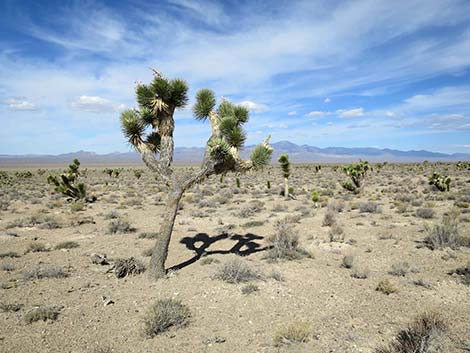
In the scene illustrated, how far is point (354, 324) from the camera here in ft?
18.4

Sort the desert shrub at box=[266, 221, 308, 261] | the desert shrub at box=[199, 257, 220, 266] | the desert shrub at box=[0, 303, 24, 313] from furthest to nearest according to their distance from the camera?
the desert shrub at box=[266, 221, 308, 261], the desert shrub at box=[199, 257, 220, 266], the desert shrub at box=[0, 303, 24, 313]

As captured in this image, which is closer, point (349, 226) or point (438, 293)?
point (438, 293)

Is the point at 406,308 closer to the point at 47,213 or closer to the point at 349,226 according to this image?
the point at 349,226

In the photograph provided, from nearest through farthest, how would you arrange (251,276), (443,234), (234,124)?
(251,276), (234,124), (443,234)

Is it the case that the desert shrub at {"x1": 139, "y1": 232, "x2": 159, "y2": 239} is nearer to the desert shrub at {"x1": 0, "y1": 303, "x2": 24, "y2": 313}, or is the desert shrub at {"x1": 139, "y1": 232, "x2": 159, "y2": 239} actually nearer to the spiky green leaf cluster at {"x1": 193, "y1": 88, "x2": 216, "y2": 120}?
the spiky green leaf cluster at {"x1": 193, "y1": 88, "x2": 216, "y2": 120}

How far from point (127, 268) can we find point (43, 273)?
76.1 inches

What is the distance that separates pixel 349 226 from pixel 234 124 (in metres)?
7.70

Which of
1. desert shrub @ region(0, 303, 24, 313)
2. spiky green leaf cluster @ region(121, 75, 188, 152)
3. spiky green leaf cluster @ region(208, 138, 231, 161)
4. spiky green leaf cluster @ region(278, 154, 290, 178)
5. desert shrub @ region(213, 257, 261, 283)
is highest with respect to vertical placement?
spiky green leaf cluster @ region(121, 75, 188, 152)

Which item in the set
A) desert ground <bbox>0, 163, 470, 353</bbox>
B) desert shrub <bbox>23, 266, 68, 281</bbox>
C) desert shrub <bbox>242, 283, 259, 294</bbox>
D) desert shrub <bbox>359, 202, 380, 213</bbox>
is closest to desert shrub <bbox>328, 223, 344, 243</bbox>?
desert ground <bbox>0, 163, 470, 353</bbox>

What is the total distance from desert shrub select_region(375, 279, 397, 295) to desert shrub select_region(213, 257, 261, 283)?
2.67 metres

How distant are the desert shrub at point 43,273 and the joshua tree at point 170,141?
2221 millimetres

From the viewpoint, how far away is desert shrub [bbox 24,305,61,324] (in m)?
5.57

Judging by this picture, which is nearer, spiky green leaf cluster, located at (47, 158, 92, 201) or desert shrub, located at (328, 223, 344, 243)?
desert shrub, located at (328, 223, 344, 243)

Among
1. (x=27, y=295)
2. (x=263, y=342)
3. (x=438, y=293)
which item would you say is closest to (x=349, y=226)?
(x=438, y=293)
